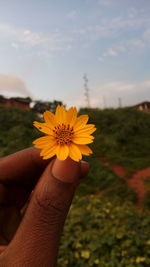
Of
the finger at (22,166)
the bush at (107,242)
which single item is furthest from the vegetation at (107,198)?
the finger at (22,166)

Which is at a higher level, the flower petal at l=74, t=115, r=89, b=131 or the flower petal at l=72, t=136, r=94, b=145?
the flower petal at l=74, t=115, r=89, b=131

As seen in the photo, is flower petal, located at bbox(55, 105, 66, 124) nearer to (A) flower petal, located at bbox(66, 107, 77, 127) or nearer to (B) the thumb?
(A) flower petal, located at bbox(66, 107, 77, 127)

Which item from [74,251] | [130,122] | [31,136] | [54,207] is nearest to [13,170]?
[54,207]

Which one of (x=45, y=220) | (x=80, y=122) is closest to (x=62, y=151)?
(x=80, y=122)

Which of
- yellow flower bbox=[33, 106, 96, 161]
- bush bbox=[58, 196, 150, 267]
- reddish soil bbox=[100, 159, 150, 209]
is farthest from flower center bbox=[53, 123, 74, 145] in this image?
reddish soil bbox=[100, 159, 150, 209]

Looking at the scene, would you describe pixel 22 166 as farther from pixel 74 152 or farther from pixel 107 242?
pixel 107 242

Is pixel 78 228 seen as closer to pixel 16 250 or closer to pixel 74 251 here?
pixel 74 251

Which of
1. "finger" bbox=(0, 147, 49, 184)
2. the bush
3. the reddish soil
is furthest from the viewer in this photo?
the reddish soil

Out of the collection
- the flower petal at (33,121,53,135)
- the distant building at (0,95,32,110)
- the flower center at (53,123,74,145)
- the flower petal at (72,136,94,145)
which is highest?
the distant building at (0,95,32,110)

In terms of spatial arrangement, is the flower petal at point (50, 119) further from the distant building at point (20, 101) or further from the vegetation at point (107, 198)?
the distant building at point (20, 101)
